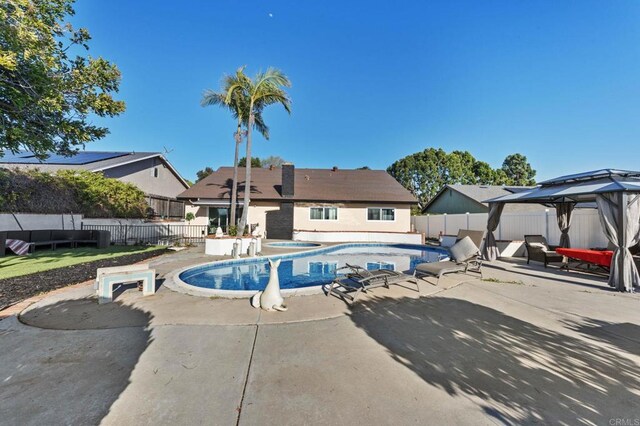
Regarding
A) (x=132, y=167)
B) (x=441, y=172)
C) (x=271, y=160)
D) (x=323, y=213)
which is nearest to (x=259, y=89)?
(x=323, y=213)

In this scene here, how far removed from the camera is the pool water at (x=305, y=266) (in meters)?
8.37

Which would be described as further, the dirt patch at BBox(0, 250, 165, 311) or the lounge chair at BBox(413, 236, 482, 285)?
the lounge chair at BBox(413, 236, 482, 285)

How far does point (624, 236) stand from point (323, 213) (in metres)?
17.2

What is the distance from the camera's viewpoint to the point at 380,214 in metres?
22.4

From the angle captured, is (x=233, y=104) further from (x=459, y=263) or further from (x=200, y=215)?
(x=459, y=263)

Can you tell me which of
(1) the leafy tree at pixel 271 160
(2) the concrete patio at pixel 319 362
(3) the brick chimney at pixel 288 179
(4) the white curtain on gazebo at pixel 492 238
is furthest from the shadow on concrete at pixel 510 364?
(1) the leafy tree at pixel 271 160

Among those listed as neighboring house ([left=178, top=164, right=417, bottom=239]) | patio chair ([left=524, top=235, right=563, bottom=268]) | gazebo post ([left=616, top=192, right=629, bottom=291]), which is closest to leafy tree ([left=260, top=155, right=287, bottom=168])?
neighboring house ([left=178, top=164, right=417, bottom=239])

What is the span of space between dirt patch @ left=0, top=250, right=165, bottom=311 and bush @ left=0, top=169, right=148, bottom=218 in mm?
5747

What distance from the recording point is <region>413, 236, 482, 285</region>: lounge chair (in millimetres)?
7469

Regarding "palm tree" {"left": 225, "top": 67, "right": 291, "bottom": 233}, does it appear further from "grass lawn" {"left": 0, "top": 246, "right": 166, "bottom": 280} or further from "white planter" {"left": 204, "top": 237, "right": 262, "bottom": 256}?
"grass lawn" {"left": 0, "top": 246, "right": 166, "bottom": 280}

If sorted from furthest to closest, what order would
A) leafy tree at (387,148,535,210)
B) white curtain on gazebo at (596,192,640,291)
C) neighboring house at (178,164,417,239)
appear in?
leafy tree at (387,148,535,210) → neighboring house at (178,164,417,239) → white curtain on gazebo at (596,192,640,291)

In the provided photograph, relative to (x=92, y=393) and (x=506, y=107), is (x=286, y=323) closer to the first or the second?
(x=92, y=393)

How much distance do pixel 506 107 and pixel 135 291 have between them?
76.9 ft

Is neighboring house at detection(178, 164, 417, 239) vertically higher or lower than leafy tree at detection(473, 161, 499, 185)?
lower
